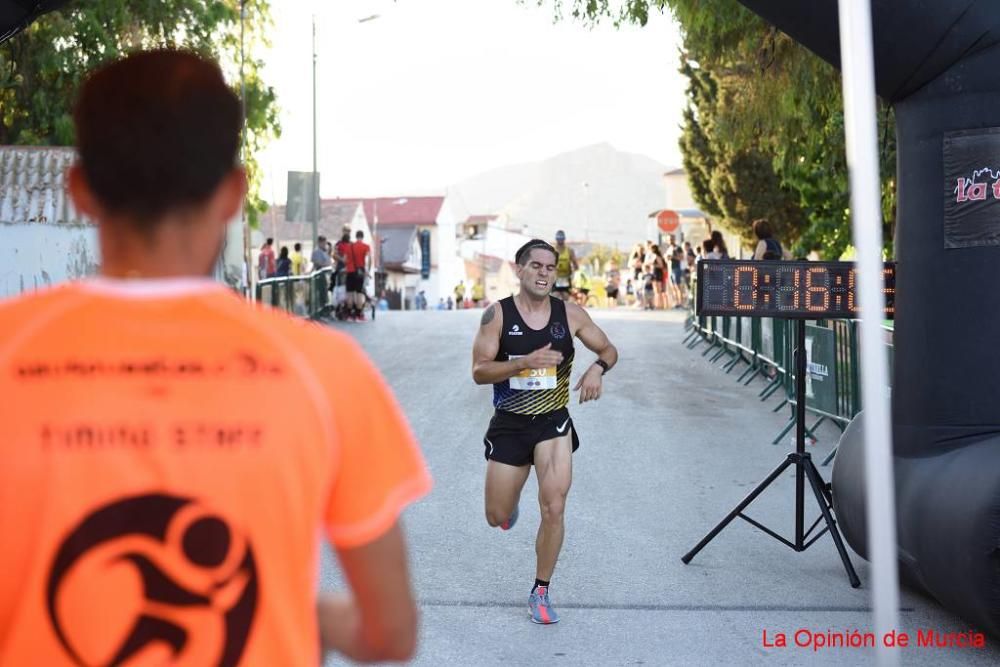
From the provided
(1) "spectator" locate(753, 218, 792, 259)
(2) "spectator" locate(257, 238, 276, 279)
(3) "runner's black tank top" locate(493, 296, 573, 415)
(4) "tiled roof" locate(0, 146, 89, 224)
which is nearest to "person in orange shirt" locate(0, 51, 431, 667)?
(3) "runner's black tank top" locate(493, 296, 573, 415)

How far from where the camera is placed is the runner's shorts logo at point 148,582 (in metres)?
1.87

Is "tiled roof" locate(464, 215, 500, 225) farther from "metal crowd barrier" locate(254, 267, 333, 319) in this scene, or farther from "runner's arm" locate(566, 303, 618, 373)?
"runner's arm" locate(566, 303, 618, 373)

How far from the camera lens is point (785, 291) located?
8.09m

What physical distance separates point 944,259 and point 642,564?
279cm

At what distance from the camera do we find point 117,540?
1.87m

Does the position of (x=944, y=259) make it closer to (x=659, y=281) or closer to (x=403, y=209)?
(x=659, y=281)

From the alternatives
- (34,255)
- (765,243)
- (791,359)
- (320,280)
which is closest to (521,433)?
(791,359)

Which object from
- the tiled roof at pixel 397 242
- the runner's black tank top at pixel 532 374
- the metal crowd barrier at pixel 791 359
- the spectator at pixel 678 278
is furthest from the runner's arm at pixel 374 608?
Answer: the tiled roof at pixel 397 242

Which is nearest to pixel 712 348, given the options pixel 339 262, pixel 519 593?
pixel 339 262

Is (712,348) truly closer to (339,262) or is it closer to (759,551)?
(339,262)

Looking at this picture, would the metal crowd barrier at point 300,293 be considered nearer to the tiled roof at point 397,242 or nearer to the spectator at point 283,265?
the spectator at point 283,265

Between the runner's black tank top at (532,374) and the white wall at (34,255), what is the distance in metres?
13.4

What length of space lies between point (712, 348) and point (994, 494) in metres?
16.7

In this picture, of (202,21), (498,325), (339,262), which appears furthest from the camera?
(339,262)
